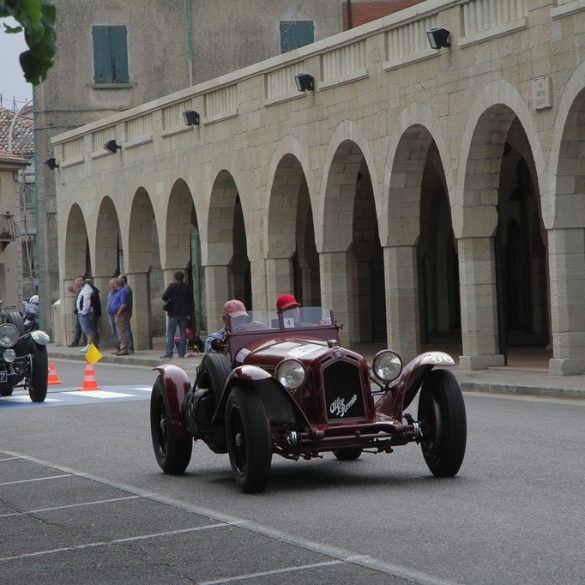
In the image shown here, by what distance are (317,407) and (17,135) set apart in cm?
6902

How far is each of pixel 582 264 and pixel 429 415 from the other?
10665 mm

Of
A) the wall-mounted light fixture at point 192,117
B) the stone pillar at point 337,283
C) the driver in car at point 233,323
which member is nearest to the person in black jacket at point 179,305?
the wall-mounted light fixture at point 192,117

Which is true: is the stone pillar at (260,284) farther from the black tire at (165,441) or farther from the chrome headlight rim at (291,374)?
the chrome headlight rim at (291,374)

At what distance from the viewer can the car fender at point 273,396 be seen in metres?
11.0

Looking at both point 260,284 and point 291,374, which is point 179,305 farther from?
point 291,374

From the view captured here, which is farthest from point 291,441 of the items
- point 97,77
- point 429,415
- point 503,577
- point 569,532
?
point 97,77

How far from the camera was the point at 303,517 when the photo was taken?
385 inches

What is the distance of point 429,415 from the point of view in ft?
37.6

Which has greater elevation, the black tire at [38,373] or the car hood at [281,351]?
the car hood at [281,351]

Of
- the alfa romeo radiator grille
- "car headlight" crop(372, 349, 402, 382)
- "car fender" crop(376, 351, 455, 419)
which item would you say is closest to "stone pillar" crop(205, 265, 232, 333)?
"car headlight" crop(372, 349, 402, 382)

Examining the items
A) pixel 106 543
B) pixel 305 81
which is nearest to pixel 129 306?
pixel 305 81

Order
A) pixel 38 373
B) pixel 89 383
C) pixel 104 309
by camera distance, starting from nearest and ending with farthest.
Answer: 1. pixel 38 373
2. pixel 89 383
3. pixel 104 309

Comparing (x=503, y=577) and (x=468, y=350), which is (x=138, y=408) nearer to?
(x=468, y=350)

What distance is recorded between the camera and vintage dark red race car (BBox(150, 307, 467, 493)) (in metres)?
11.0
